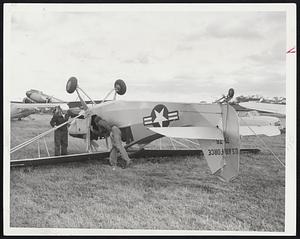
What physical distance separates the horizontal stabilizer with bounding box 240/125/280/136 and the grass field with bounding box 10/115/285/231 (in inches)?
1.4

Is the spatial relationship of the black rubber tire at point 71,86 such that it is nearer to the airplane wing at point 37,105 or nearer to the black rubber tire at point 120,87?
the airplane wing at point 37,105

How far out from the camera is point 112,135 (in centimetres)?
260

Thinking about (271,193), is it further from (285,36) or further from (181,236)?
(285,36)

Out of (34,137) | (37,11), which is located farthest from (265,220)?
(37,11)

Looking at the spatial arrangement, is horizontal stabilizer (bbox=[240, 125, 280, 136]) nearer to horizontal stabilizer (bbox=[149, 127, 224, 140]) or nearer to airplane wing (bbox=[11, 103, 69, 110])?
horizontal stabilizer (bbox=[149, 127, 224, 140])

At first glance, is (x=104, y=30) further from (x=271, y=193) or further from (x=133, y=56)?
(x=271, y=193)

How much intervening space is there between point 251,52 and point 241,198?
0.91m

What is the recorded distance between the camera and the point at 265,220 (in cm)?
257

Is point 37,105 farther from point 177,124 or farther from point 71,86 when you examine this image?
point 177,124

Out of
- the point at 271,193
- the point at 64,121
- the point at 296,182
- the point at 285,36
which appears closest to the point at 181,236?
the point at 271,193

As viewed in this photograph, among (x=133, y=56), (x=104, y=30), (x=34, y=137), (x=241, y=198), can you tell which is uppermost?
(x=104, y=30)

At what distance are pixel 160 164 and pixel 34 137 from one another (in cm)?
81

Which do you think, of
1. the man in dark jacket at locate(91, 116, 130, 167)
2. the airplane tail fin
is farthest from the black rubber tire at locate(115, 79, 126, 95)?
the airplane tail fin

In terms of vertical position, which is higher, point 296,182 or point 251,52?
point 251,52
